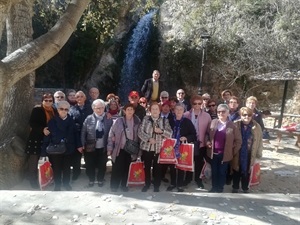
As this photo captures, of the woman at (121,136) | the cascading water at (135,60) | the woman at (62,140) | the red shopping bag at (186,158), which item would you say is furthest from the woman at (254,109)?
the cascading water at (135,60)

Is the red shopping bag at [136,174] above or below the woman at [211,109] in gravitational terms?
below

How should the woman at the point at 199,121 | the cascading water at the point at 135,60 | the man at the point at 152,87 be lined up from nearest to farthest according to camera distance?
the woman at the point at 199,121 < the man at the point at 152,87 < the cascading water at the point at 135,60

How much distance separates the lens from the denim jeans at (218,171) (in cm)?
491

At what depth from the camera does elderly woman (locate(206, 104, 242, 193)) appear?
4.77 metres

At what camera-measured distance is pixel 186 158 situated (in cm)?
509

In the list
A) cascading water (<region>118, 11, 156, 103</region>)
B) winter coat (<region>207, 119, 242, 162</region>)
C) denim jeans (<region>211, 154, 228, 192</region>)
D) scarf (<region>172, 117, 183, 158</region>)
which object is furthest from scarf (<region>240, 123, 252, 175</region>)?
cascading water (<region>118, 11, 156, 103</region>)

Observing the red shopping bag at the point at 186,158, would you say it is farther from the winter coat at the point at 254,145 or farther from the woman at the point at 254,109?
the woman at the point at 254,109

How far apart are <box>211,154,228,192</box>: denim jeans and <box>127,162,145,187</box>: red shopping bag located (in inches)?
46.2

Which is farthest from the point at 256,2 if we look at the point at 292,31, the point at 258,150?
the point at 258,150

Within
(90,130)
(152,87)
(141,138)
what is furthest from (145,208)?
(152,87)

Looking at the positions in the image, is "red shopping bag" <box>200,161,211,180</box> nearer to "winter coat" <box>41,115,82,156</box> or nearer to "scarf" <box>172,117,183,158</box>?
"scarf" <box>172,117,183,158</box>

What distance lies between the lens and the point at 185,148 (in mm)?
5062

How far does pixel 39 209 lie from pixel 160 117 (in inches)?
90.2

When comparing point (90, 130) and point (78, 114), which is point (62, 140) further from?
point (78, 114)
